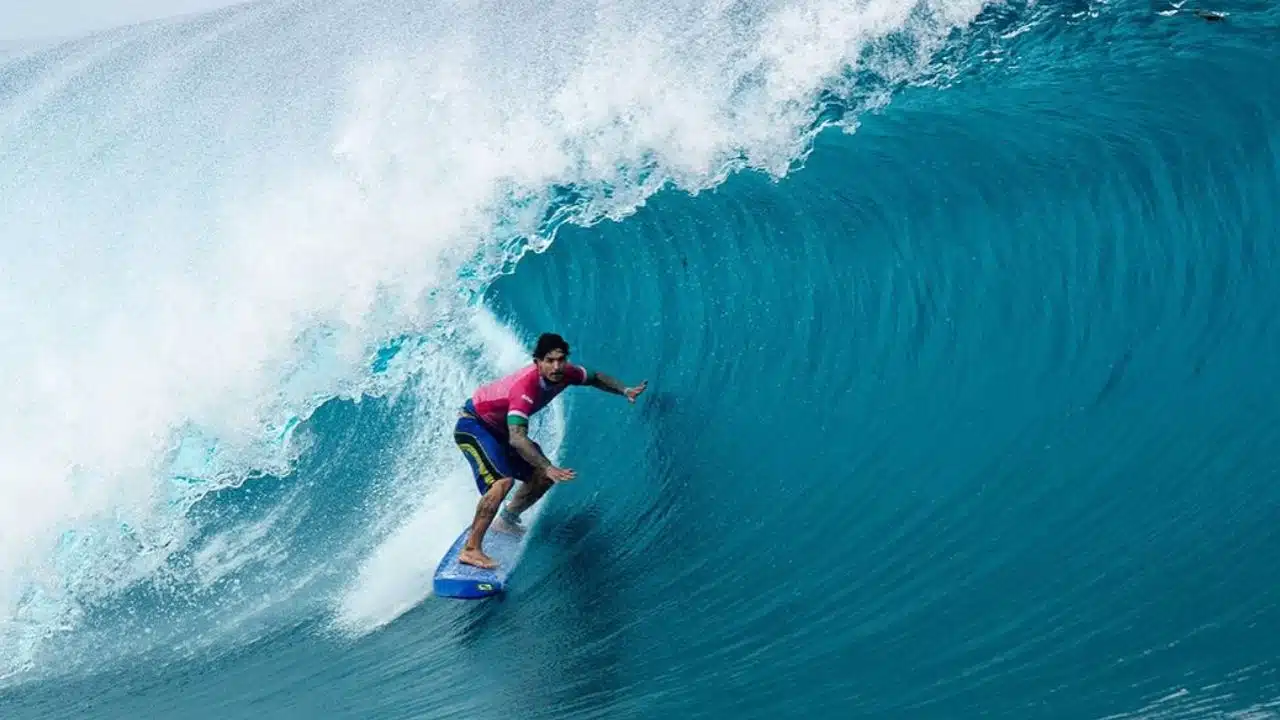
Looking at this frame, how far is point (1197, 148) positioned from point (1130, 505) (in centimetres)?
326

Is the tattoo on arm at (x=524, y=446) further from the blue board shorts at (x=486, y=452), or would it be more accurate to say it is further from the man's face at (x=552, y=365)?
the blue board shorts at (x=486, y=452)

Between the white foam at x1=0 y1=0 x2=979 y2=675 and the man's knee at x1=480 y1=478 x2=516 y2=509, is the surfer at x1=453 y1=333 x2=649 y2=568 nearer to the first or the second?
the man's knee at x1=480 y1=478 x2=516 y2=509

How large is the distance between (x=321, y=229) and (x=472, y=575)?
489 centimetres

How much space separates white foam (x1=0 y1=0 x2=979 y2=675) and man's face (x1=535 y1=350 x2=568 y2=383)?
179 centimetres

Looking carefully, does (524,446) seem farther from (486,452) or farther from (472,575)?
(472,575)

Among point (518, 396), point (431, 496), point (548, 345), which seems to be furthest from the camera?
point (431, 496)

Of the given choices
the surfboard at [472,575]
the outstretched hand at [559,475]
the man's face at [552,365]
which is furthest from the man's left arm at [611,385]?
the surfboard at [472,575]

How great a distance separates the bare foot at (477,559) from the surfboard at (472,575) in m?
0.02

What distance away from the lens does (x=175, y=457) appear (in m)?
9.85

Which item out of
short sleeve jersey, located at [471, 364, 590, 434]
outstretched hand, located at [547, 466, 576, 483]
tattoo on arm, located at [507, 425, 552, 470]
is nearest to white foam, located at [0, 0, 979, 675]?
short sleeve jersey, located at [471, 364, 590, 434]

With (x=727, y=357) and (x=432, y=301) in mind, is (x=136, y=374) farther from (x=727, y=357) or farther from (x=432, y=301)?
(x=727, y=357)

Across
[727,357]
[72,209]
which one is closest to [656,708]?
[727,357]

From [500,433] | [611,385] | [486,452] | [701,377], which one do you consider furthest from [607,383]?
[701,377]

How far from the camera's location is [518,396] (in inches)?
267
